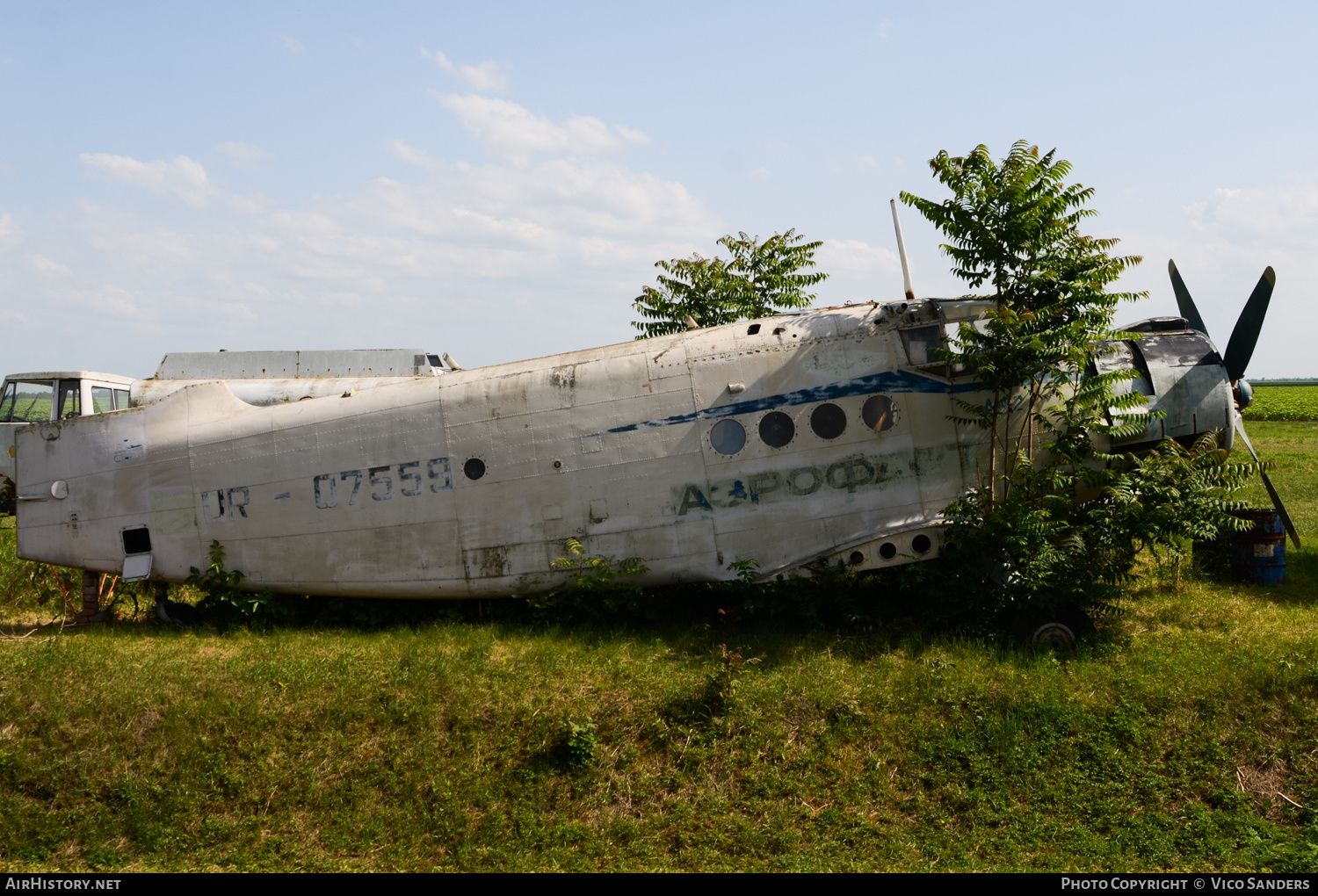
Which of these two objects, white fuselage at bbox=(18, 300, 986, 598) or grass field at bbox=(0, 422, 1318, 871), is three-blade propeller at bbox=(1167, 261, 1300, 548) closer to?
grass field at bbox=(0, 422, 1318, 871)

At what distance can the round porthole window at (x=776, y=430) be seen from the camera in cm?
1153

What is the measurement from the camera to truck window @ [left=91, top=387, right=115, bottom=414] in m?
18.1

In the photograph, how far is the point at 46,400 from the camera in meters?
18.3

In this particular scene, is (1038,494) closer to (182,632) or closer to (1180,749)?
(1180,749)

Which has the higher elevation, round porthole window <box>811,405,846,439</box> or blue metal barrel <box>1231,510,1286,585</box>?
round porthole window <box>811,405,846,439</box>

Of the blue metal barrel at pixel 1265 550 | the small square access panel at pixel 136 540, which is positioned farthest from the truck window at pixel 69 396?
the blue metal barrel at pixel 1265 550

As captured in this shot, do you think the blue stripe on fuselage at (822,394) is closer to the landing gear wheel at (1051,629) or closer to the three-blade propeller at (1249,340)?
the landing gear wheel at (1051,629)

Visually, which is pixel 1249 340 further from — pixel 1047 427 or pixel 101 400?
pixel 101 400

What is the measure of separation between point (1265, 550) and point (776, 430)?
815cm

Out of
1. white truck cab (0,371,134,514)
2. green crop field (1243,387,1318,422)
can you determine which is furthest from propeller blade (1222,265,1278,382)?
green crop field (1243,387,1318,422)

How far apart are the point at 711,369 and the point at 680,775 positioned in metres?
5.30

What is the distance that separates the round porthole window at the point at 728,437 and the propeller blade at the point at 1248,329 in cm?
752

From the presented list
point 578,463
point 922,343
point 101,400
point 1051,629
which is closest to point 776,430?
point 922,343

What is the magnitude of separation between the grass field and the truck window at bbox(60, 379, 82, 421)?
8333mm
